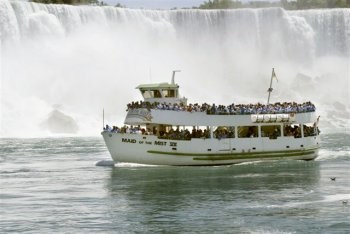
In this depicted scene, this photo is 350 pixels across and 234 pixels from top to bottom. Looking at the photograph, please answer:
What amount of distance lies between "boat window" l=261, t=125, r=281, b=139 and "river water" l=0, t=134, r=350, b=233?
49.2 inches

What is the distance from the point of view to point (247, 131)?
43.7 meters

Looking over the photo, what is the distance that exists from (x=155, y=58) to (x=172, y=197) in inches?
2278

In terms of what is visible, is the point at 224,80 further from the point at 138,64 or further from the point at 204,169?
the point at 204,169

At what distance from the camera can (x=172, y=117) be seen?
139 ft

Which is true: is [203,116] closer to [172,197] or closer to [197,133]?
[197,133]

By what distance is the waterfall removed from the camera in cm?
7956

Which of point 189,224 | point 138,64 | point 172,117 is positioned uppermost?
point 138,64

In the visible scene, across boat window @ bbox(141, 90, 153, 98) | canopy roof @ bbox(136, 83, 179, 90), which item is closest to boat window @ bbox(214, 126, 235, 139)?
canopy roof @ bbox(136, 83, 179, 90)

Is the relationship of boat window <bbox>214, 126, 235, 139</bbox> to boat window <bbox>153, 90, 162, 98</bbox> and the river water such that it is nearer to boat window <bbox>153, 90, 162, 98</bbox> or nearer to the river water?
the river water

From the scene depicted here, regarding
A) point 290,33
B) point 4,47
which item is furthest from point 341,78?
point 4,47

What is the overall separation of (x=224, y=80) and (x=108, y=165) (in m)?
51.9

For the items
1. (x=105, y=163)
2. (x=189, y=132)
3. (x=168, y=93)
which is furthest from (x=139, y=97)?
(x=189, y=132)

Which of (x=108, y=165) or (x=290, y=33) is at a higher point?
(x=290, y=33)

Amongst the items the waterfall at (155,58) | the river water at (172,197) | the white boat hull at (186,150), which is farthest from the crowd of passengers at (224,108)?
the waterfall at (155,58)
